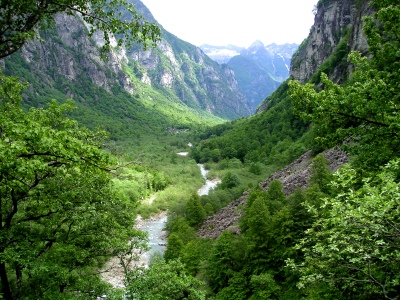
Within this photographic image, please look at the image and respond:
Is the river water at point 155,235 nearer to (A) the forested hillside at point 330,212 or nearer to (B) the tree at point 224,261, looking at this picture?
(A) the forested hillside at point 330,212

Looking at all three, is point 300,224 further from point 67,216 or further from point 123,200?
point 67,216

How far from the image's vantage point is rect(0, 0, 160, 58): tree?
664 cm

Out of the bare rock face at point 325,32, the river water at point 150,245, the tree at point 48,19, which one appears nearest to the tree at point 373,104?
the tree at point 48,19

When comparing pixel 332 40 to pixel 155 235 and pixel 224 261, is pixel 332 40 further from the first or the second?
pixel 224 261

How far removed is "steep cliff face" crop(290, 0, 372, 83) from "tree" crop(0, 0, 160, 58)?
65.3 m

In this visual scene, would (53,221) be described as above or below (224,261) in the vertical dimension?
above

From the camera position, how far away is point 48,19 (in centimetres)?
785

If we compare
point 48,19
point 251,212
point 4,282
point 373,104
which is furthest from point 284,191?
point 48,19

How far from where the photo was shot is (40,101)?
545ft

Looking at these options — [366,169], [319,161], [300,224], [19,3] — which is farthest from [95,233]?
[319,161]

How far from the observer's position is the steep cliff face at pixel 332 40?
7170cm

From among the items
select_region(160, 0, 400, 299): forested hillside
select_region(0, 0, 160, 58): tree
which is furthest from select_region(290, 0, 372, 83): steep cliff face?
select_region(0, 0, 160, 58): tree

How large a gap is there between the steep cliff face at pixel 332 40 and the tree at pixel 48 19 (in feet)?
214

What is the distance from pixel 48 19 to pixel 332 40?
105m
